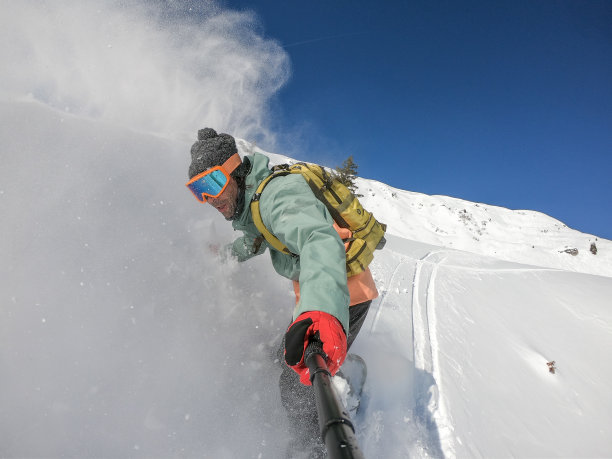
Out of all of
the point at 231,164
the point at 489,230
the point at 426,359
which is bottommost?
the point at 426,359

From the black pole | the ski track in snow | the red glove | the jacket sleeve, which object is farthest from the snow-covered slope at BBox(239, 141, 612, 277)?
the black pole

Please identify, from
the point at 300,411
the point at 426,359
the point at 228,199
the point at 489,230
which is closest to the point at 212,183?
the point at 228,199

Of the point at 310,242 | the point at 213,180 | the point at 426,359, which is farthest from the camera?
the point at 426,359

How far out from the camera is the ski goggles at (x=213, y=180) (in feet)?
7.48

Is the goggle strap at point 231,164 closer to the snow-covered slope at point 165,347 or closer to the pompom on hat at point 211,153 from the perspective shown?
the pompom on hat at point 211,153

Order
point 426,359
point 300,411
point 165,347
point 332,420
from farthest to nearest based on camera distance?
1. point 426,359
2. point 165,347
3. point 300,411
4. point 332,420

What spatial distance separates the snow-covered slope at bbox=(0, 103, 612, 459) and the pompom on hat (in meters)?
1.38

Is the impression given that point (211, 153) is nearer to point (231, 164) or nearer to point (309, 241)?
point (231, 164)

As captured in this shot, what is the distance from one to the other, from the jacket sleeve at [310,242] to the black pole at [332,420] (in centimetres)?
29

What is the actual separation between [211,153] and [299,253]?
135 centimetres

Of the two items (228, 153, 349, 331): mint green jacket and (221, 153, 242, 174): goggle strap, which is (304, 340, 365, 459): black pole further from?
(221, 153, 242, 174): goggle strap

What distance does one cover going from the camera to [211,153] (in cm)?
237

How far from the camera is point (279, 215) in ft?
5.65

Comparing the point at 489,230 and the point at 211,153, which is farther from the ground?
the point at 489,230
